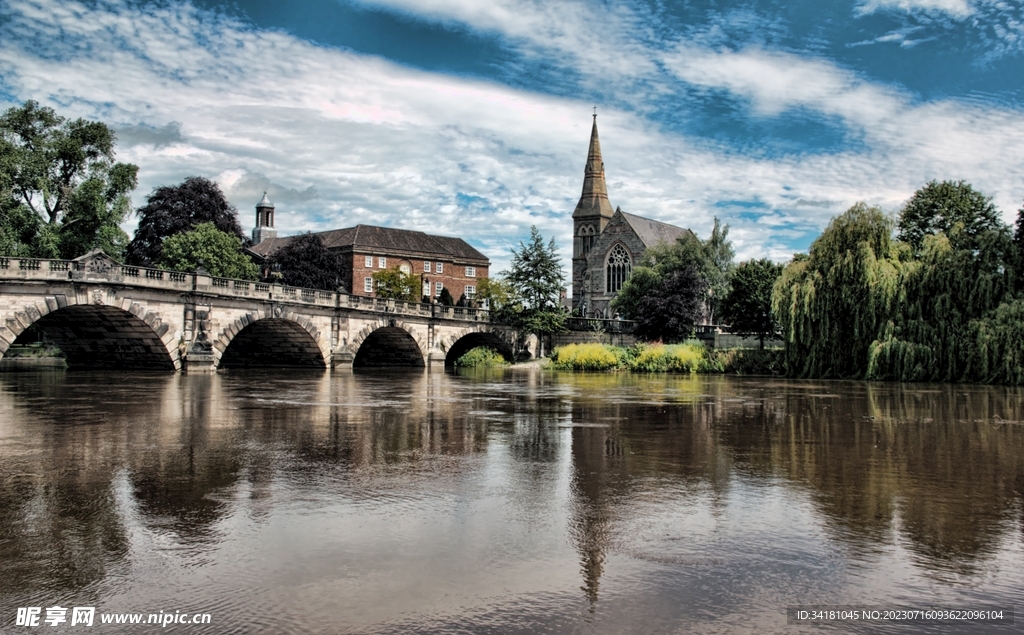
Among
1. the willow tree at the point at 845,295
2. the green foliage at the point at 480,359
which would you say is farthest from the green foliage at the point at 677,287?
the willow tree at the point at 845,295

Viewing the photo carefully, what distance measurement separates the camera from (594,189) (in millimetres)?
106500

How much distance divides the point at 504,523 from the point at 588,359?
4249 centimetres

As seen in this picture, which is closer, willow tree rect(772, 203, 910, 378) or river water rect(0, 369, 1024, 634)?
river water rect(0, 369, 1024, 634)

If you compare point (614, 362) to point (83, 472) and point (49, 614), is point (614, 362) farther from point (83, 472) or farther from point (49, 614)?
point (49, 614)

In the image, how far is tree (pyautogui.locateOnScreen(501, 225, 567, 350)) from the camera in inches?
2304

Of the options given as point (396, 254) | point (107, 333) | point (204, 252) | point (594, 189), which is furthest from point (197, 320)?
point (594, 189)

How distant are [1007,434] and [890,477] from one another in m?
6.63

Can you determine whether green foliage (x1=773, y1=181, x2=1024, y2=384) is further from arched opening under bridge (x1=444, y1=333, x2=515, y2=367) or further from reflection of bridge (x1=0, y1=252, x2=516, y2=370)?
arched opening under bridge (x1=444, y1=333, x2=515, y2=367)

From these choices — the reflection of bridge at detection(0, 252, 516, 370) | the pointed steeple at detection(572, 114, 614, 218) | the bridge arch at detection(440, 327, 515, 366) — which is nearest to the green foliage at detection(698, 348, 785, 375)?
the bridge arch at detection(440, 327, 515, 366)

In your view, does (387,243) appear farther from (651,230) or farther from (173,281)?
(173,281)

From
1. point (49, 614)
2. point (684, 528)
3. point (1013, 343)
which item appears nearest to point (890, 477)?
point (684, 528)

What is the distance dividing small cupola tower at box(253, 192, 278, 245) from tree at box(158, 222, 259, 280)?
147ft

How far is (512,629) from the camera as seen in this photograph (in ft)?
16.8

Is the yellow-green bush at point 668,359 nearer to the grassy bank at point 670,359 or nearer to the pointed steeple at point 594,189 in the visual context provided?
the grassy bank at point 670,359
